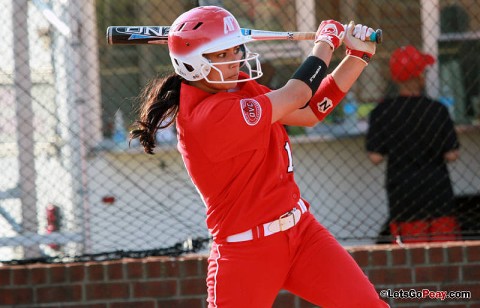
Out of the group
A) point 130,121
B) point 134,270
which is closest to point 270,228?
point 134,270

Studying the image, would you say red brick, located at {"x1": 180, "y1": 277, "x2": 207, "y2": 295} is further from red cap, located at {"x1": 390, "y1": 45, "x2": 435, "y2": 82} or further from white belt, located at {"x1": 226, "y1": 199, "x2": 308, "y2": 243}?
red cap, located at {"x1": 390, "y1": 45, "x2": 435, "y2": 82}

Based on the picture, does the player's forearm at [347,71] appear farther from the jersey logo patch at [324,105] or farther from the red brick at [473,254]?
the red brick at [473,254]

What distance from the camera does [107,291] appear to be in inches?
198

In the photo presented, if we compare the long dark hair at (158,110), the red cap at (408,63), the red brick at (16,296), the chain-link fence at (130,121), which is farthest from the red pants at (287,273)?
the red cap at (408,63)

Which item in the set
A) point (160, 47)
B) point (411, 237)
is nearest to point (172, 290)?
point (411, 237)

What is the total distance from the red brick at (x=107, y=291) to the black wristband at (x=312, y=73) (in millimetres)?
1919

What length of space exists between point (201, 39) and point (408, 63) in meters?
2.60

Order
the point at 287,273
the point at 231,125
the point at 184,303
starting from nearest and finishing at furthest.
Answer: the point at 231,125, the point at 287,273, the point at 184,303

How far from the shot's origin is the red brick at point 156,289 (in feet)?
16.5

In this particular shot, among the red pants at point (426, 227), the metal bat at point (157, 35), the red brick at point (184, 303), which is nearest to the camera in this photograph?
the metal bat at point (157, 35)

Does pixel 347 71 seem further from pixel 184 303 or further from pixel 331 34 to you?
pixel 184 303

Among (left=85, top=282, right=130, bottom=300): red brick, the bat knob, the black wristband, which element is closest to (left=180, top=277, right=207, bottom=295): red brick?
(left=85, top=282, right=130, bottom=300): red brick

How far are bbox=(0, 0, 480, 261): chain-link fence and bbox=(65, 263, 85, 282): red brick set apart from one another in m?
Result: 0.22

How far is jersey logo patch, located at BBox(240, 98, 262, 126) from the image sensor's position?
3.48 m
